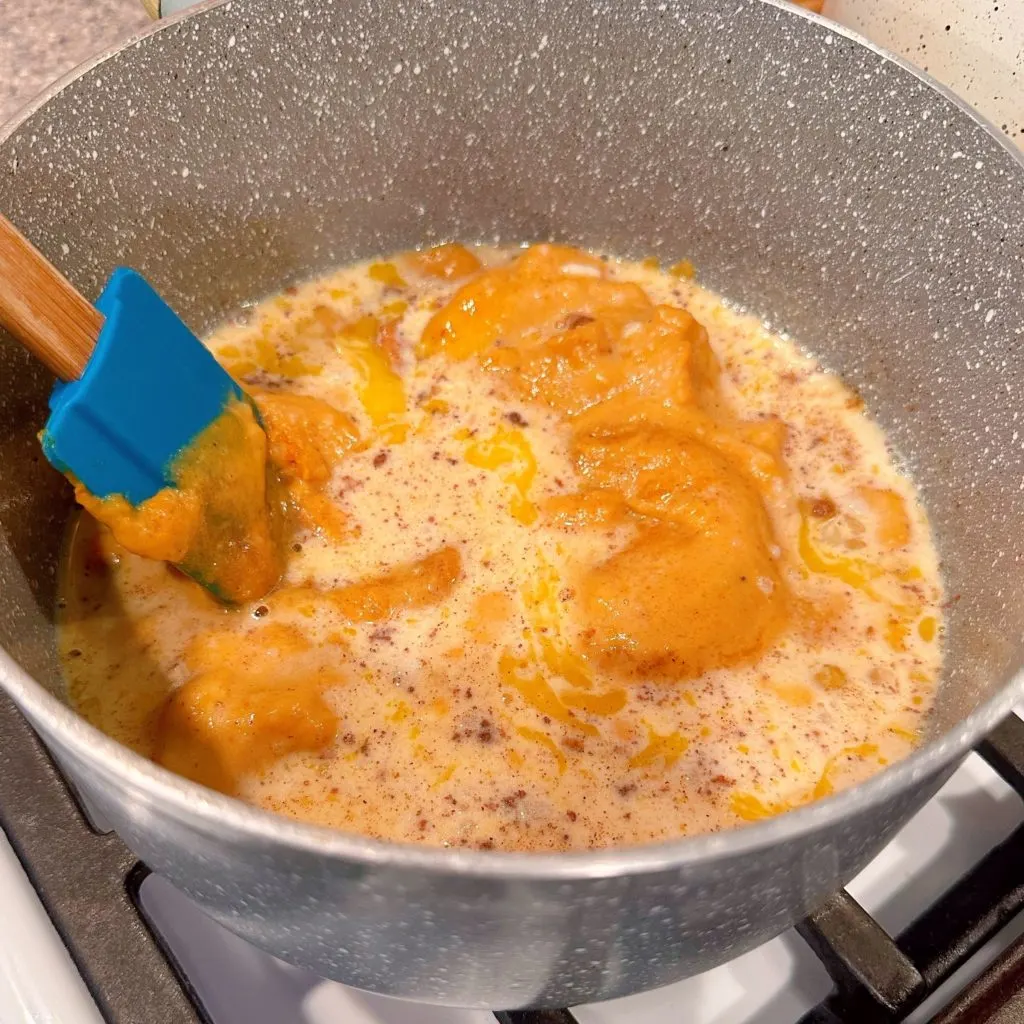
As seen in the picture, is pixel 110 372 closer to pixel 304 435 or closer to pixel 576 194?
pixel 304 435

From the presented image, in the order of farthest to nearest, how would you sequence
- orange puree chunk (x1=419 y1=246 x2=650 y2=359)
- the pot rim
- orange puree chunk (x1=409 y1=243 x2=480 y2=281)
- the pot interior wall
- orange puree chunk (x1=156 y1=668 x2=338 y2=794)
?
1. orange puree chunk (x1=409 y1=243 x2=480 y2=281)
2. orange puree chunk (x1=419 y1=246 x2=650 y2=359)
3. the pot interior wall
4. orange puree chunk (x1=156 y1=668 x2=338 y2=794)
5. the pot rim

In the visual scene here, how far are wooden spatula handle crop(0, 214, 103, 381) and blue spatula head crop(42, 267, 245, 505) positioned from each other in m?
0.01

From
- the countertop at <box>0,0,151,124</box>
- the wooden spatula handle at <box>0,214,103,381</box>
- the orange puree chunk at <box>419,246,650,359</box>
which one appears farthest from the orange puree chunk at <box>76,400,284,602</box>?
the countertop at <box>0,0,151,124</box>

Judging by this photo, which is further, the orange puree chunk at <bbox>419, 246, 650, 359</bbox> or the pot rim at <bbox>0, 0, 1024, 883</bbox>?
the orange puree chunk at <bbox>419, 246, 650, 359</bbox>

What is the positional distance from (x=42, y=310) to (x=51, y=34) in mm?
751

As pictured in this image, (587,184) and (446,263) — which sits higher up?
(587,184)

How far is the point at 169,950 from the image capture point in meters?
0.75

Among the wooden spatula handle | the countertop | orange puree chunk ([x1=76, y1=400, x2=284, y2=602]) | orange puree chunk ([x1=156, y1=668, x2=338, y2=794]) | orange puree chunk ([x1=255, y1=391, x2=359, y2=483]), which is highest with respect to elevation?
the countertop

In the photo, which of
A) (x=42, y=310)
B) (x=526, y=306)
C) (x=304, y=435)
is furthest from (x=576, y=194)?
(x=42, y=310)

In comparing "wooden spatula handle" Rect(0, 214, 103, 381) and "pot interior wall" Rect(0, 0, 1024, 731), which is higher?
"pot interior wall" Rect(0, 0, 1024, 731)

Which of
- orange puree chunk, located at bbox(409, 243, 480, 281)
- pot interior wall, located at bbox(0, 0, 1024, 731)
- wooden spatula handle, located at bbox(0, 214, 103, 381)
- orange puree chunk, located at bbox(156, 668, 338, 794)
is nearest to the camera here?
wooden spatula handle, located at bbox(0, 214, 103, 381)

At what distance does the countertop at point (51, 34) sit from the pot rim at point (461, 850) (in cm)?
99

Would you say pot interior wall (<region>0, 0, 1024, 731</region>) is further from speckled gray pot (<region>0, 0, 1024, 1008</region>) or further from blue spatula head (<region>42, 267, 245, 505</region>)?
blue spatula head (<region>42, 267, 245, 505</region>)

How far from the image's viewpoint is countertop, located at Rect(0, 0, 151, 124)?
1207mm
